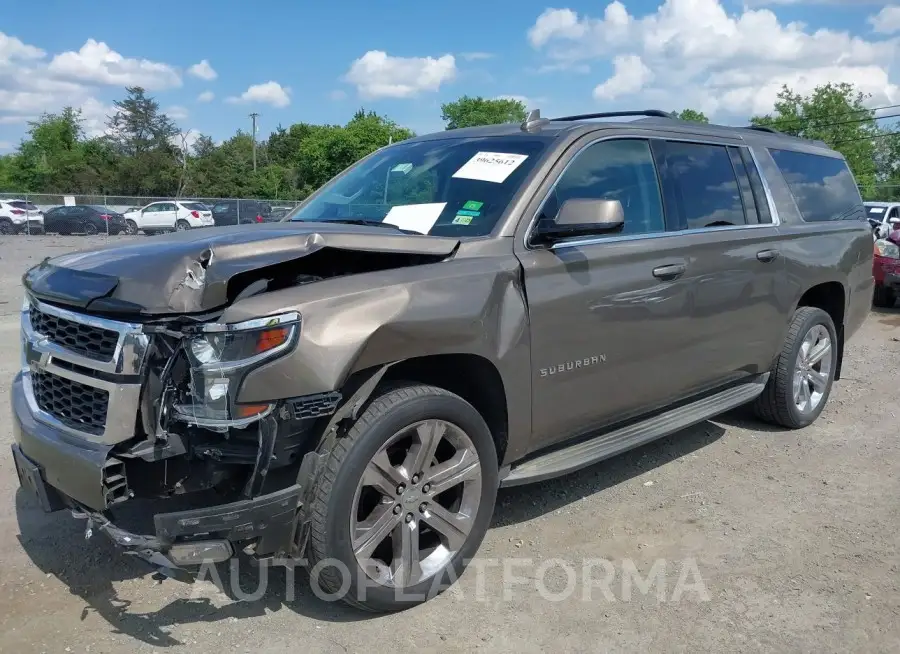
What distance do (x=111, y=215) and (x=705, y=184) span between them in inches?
1347

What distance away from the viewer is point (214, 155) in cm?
7394

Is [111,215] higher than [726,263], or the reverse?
[726,263]

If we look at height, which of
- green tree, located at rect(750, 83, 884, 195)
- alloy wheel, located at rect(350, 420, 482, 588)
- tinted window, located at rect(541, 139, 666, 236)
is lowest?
alloy wheel, located at rect(350, 420, 482, 588)

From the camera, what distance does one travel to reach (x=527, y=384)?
335cm

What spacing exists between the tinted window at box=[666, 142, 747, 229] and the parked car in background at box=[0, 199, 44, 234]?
3400 centimetres

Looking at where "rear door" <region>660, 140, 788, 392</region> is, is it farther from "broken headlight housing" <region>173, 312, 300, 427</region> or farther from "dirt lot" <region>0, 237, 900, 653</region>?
"broken headlight housing" <region>173, 312, 300, 427</region>

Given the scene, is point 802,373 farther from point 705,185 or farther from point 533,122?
point 533,122

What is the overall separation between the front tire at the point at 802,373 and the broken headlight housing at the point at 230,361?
3867 mm

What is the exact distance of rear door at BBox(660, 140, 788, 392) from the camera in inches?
167

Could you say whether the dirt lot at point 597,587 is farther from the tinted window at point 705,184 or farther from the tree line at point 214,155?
the tree line at point 214,155

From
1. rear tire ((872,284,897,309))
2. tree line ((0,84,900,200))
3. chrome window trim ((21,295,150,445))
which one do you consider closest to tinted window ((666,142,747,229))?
chrome window trim ((21,295,150,445))

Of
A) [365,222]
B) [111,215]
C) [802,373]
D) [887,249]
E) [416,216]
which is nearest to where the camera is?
[416,216]

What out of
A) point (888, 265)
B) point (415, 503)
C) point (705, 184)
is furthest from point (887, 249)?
point (415, 503)

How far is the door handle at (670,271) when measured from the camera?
3947 mm
